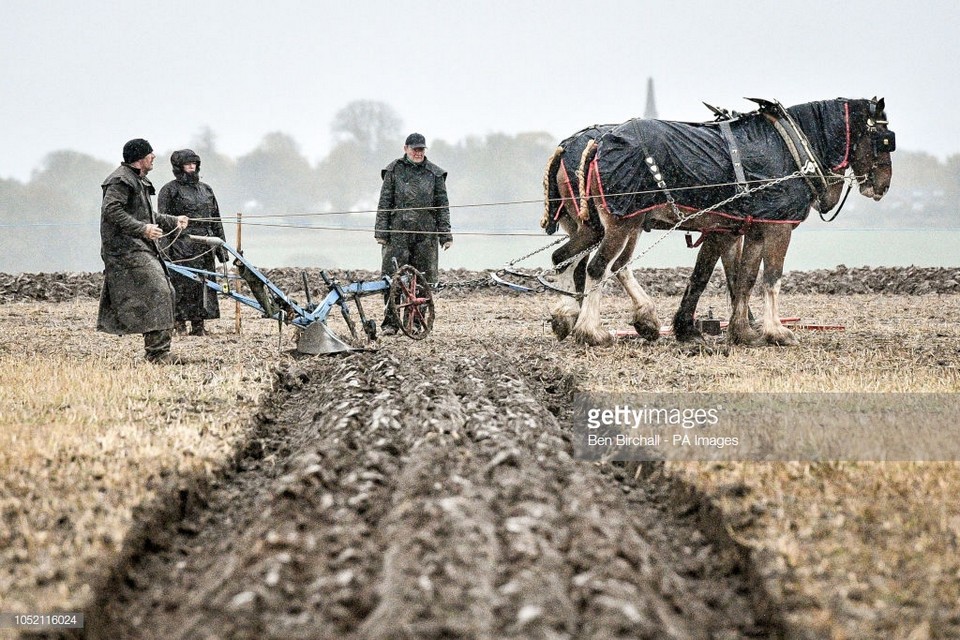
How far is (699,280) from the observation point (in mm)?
10297

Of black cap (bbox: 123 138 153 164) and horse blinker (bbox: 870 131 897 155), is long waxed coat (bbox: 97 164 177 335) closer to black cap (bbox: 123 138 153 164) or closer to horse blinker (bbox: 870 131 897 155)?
black cap (bbox: 123 138 153 164)

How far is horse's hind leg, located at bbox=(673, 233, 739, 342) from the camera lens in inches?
400

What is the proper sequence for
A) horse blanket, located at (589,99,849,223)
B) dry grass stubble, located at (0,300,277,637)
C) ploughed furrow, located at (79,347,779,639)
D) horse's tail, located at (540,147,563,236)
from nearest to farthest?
ploughed furrow, located at (79,347,779,639)
dry grass stubble, located at (0,300,277,637)
horse blanket, located at (589,99,849,223)
horse's tail, located at (540,147,563,236)

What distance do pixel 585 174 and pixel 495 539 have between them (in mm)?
5610

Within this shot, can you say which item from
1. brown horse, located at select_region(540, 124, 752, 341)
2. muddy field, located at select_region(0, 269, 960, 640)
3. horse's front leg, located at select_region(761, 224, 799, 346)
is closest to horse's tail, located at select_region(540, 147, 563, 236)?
brown horse, located at select_region(540, 124, 752, 341)

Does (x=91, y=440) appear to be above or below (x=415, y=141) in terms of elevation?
below

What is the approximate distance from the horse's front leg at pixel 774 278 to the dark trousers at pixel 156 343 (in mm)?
4997

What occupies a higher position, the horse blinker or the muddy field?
the horse blinker

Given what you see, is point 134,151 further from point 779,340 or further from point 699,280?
point 779,340

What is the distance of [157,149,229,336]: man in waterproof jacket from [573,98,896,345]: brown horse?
3.88m

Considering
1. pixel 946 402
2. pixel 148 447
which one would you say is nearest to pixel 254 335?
pixel 148 447

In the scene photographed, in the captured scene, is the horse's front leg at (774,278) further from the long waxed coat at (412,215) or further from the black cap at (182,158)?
the black cap at (182,158)

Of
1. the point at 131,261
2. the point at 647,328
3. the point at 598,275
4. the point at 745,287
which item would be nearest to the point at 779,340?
the point at 745,287

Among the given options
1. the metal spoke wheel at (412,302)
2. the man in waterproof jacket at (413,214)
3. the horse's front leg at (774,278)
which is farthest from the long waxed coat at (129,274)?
the horse's front leg at (774,278)
